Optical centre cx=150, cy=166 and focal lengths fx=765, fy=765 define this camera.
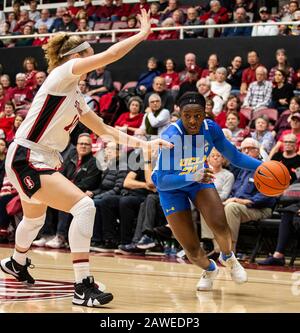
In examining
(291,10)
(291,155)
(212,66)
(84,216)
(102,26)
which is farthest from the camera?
(102,26)

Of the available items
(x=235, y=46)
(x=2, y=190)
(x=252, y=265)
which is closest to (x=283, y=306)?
(x=252, y=265)

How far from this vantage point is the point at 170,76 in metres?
14.4

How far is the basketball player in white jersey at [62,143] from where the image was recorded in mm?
6004


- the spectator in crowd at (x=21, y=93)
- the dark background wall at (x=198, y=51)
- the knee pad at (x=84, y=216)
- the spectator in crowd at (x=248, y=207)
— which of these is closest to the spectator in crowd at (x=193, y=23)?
the dark background wall at (x=198, y=51)

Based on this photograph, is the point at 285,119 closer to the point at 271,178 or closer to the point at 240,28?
the point at 240,28

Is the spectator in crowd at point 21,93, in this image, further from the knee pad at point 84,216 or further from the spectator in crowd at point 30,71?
the knee pad at point 84,216

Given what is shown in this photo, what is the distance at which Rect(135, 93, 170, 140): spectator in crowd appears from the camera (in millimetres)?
12539

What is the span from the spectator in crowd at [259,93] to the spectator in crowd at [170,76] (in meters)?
1.82

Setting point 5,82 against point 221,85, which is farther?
point 5,82

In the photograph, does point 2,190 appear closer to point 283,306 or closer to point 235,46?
point 235,46

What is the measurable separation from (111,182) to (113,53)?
233 inches

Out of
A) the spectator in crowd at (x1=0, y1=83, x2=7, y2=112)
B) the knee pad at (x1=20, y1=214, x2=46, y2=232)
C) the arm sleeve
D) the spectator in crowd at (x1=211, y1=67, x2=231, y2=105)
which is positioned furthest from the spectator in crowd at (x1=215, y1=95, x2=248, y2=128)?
the knee pad at (x1=20, y1=214, x2=46, y2=232)

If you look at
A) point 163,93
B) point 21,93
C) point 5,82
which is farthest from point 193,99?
point 5,82
